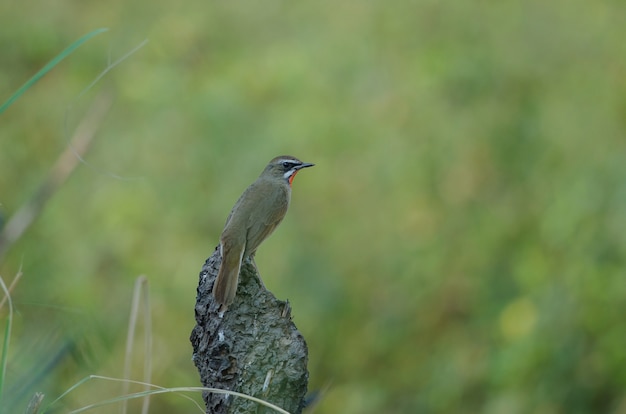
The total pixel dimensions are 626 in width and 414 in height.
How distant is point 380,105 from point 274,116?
1061 mm

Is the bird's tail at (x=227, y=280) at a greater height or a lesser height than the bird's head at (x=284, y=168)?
lesser

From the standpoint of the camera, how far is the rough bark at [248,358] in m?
2.59

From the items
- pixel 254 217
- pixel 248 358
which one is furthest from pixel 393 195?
pixel 248 358

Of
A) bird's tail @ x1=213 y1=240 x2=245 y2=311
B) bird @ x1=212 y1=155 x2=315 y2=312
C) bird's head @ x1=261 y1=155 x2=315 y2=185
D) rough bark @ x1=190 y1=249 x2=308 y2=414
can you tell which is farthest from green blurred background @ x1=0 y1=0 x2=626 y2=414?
rough bark @ x1=190 y1=249 x2=308 y2=414

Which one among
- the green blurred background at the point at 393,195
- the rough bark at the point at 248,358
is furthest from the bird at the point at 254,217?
the green blurred background at the point at 393,195

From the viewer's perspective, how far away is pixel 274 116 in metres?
9.54

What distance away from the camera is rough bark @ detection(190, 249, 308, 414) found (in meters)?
2.59

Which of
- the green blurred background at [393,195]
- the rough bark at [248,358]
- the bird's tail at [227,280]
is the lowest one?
the rough bark at [248,358]

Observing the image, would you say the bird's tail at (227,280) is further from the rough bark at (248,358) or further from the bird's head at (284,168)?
the bird's head at (284,168)

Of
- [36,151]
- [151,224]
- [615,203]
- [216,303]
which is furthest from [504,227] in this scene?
[216,303]

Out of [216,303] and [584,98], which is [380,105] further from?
[216,303]

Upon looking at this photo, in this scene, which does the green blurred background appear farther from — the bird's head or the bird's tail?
the bird's tail

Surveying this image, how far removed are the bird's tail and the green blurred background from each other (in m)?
5.28

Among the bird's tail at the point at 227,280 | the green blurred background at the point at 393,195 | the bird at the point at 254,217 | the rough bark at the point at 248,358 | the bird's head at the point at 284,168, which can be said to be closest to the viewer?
the rough bark at the point at 248,358
